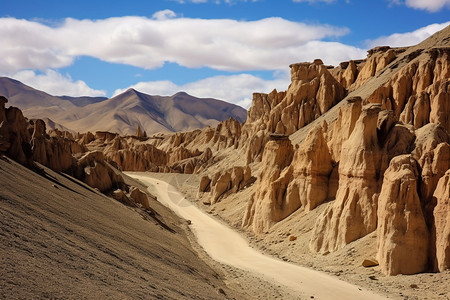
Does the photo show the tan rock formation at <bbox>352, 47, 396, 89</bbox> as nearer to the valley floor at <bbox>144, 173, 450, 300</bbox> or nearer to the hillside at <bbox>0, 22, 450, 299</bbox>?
the hillside at <bbox>0, 22, 450, 299</bbox>

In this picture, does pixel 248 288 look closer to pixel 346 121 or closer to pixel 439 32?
pixel 346 121

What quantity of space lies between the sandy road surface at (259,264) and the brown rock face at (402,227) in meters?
2.54

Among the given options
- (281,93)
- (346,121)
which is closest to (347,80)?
(281,93)

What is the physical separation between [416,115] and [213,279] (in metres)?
37.5

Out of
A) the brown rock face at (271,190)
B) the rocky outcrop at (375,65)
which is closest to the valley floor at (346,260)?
the brown rock face at (271,190)

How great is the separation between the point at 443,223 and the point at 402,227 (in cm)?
183

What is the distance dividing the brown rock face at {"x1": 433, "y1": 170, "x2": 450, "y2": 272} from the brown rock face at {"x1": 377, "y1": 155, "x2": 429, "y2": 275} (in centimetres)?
77

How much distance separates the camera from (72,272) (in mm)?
13305

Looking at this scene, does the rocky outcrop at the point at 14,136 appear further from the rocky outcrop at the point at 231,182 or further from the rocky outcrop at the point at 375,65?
the rocky outcrop at the point at 375,65

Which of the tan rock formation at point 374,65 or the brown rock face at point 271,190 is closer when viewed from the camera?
the brown rock face at point 271,190

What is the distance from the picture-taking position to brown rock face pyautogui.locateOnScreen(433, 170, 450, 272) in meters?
21.6

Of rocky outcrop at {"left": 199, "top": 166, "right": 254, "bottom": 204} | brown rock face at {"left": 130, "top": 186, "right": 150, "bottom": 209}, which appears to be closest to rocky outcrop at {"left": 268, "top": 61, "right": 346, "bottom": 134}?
rocky outcrop at {"left": 199, "top": 166, "right": 254, "bottom": 204}

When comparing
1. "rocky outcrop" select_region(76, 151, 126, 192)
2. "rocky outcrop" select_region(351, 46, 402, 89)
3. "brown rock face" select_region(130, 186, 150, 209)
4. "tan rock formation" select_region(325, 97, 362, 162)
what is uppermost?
"rocky outcrop" select_region(351, 46, 402, 89)

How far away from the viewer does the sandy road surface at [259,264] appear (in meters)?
22.2
